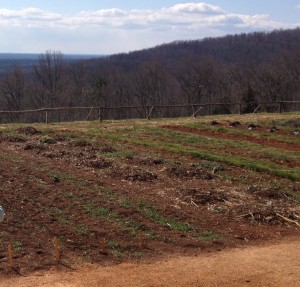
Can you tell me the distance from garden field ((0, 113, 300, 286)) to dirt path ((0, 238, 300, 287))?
1.07ft

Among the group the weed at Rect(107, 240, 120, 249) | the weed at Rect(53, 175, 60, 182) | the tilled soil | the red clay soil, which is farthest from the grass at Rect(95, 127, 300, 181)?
the weed at Rect(107, 240, 120, 249)

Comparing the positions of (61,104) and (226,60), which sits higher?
(226,60)

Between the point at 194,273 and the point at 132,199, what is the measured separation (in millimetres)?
4034

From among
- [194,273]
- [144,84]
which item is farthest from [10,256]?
[144,84]

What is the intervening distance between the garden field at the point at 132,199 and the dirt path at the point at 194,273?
327 mm

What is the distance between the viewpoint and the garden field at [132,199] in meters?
10.1

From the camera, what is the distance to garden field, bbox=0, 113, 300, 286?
10125 millimetres

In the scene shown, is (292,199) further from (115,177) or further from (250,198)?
(115,177)

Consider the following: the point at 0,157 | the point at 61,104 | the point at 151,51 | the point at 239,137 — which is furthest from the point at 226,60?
the point at 0,157

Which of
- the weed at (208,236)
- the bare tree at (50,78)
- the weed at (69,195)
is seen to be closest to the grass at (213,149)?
the weed at (208,236)

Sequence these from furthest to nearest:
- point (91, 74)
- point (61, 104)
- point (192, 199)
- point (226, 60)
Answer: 1. point (226, 60)
2. point (91, 74)
3. point (61, 104)
4. point (192, 199)

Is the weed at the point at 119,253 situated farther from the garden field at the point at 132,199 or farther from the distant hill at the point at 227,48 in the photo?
the distant hill at the point at 227,48

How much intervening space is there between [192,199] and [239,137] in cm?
1206

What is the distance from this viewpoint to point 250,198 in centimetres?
1362
